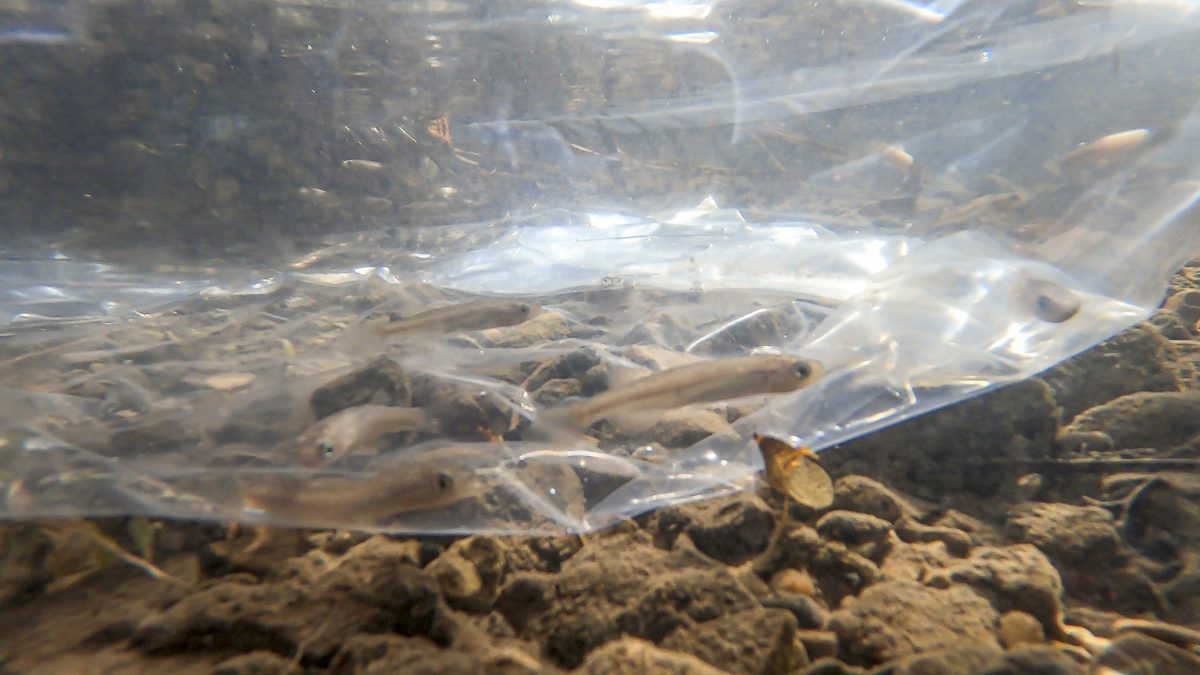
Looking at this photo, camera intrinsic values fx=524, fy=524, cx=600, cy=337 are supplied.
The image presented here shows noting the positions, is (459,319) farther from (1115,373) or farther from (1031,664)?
(1115,373)

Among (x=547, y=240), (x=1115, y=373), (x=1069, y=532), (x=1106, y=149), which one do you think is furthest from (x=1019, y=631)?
(x=547, y=240)

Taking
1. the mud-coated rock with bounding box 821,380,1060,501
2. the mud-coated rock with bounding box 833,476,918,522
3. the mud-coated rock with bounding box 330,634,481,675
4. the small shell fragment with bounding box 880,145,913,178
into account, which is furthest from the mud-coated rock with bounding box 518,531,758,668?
the small shell fragment with bounding box 880,145,913,178

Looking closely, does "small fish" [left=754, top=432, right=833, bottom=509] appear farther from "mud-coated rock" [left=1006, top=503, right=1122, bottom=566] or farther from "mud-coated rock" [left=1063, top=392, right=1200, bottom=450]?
"mud-coated rock" [left=1063, top=392, right=1200, bottom=450]

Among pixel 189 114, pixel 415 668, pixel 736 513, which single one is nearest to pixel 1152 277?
pixel 736 513

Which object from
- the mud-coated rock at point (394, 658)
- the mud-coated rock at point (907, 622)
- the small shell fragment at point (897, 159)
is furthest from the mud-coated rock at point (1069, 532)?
the small shell fragment at point (897, 159)

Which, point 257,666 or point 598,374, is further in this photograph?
point 598,374
